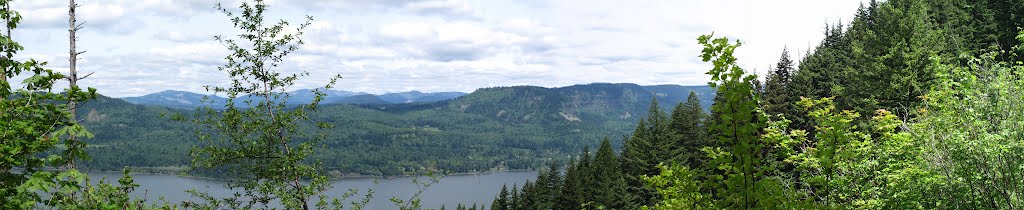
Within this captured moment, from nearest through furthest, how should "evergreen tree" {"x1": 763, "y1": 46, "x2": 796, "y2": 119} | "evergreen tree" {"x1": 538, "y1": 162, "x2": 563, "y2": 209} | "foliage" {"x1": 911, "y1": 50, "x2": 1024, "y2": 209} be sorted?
1. "foliage" {"x1": 911, "y1": 50, "x2": 1024, "y2": 209}
2. "evergreen tree" {"x1": 763, "y1": 46, "x2": 796, "y2": 119}
3. "evergreen tree" {"x1": 538, "y1": 162, "x2": 563, "y2": 209}

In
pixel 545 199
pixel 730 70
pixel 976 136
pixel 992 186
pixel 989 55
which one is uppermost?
pixel 989 55

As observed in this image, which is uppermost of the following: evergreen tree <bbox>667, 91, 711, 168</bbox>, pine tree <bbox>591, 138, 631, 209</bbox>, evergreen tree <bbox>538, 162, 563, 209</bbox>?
evergreen tree <bbox>667, 91, 711, 168</bbox>

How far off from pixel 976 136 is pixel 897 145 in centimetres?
589

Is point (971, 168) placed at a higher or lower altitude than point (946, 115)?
lower

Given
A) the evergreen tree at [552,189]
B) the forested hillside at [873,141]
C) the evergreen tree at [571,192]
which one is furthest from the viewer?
the evergreen tree at [552,189]

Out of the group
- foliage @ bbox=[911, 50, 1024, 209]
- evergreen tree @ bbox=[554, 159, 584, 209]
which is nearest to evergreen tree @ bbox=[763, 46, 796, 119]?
evergreen tree @ bbox=[554, 159, 584, 209]

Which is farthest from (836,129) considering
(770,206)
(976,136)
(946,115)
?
(946,115)

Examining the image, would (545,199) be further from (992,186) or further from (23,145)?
(23,145)

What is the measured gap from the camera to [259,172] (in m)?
11.9

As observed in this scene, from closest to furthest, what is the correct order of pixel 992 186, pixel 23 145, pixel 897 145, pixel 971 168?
pixel 23 145 < pixel 992 186 < pixel 971 168 < pixel 897 145

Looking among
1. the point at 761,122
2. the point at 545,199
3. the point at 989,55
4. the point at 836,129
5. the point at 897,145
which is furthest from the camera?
the point at 545,199

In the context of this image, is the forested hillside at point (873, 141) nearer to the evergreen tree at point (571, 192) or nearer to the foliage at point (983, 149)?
the foliage at point (983, 149)

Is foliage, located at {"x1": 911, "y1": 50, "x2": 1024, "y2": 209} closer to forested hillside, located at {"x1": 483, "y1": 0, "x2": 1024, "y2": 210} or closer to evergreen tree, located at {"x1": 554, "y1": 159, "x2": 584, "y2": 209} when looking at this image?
forested hillside, located at {"x1": 483, "y1": 0, "x2": 1024, "y2": 210}

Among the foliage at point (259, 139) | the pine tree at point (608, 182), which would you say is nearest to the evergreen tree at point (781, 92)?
the pine tree at point (608, 182)
